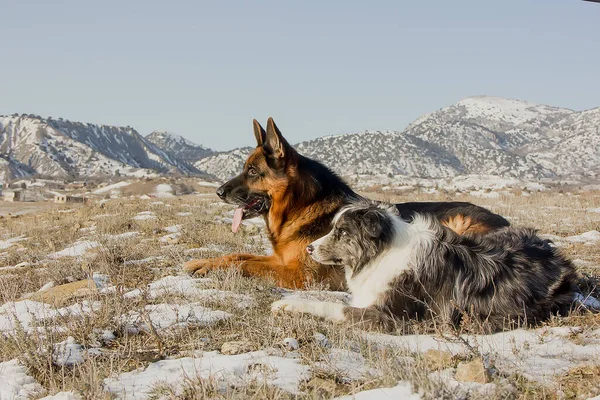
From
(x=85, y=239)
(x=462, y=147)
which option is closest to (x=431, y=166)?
(x=462, y=147)

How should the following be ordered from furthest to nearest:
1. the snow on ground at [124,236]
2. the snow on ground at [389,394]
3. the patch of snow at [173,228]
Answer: the patch of snow at [173,228] < the snow on ground at [124,236] < the snow on ground at [389,394]

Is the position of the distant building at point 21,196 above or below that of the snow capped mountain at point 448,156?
below

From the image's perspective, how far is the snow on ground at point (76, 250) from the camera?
10.4m

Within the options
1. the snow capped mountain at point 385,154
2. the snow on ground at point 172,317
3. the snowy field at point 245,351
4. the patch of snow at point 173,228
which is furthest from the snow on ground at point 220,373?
the snow capped mountain at point 385,154

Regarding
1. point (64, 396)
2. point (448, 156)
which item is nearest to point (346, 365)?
point (64, 396)

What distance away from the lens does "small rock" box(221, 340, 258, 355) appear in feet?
12.7

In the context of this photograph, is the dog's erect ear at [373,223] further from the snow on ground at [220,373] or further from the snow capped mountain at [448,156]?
the snow capped mountain at [448,156]

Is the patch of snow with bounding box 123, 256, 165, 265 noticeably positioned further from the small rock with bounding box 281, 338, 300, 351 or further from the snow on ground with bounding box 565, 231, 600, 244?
the snow on ground with bounding box 565, 231, 600, 244

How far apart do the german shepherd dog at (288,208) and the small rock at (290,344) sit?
281 centimetres

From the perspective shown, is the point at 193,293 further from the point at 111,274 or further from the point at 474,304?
the point at 474,304

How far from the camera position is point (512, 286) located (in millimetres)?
5211

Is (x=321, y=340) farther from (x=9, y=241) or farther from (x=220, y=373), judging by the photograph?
(x=9, y=241)

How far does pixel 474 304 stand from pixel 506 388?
224 centimetres

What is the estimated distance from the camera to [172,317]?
Result: 483 cm
